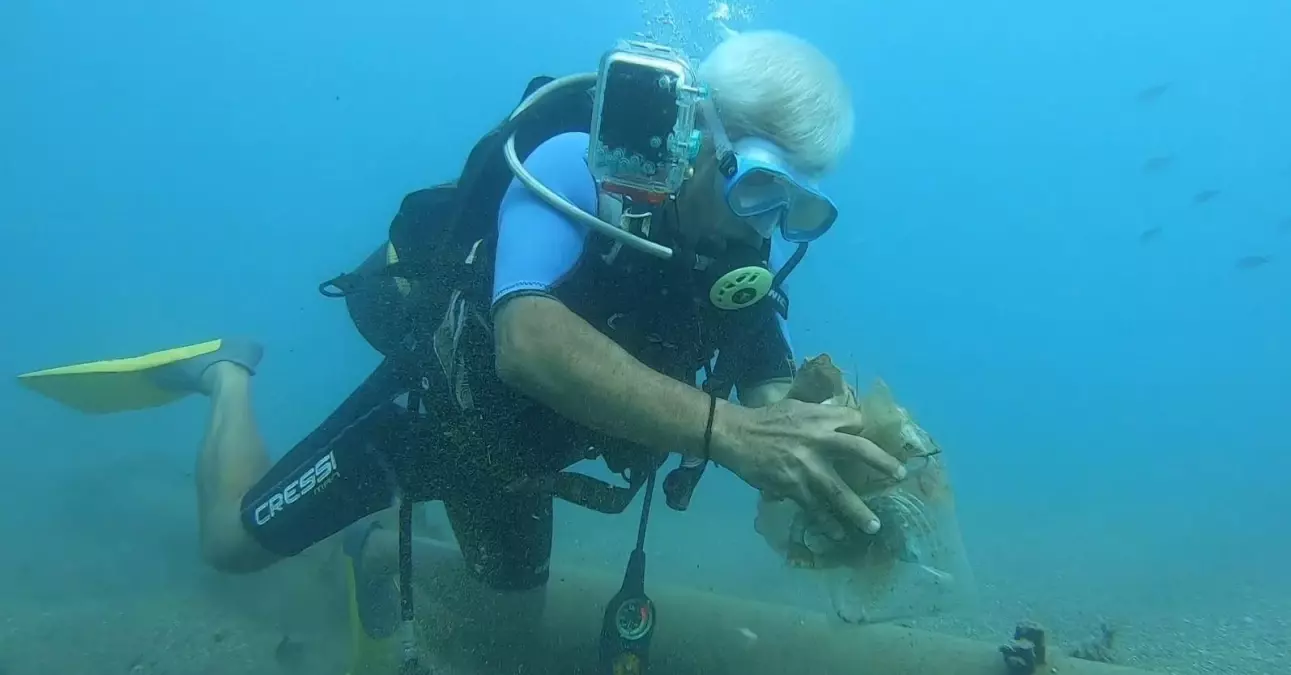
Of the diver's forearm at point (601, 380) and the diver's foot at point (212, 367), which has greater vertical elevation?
the diver's forearm at point (601, 380)

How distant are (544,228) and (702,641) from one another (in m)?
2.03

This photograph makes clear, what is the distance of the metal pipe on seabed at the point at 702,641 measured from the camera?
2.97m

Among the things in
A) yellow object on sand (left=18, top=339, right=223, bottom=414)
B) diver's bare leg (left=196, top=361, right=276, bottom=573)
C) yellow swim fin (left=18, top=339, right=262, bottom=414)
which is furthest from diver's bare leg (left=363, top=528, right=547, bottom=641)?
yellow object on sand (left=18, top=339, right=223, bottom=414)

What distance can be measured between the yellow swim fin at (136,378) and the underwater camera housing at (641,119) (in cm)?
390

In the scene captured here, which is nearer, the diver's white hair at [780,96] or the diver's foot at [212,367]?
the diver's white hair at [780,96]

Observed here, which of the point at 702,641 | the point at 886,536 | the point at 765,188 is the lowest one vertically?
the point at 702,641

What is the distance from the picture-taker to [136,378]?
16.6ft

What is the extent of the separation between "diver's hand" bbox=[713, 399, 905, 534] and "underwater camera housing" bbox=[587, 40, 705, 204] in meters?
0.63

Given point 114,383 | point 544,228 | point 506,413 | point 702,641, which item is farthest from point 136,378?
point 544,228

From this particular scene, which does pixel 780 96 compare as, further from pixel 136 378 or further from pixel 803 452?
pixel 136 378

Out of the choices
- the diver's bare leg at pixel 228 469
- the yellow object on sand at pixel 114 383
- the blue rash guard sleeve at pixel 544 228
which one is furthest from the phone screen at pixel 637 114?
the yellow object on sand at pixel 114 383

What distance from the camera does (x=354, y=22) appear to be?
203 ft

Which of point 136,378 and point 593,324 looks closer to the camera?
point 593,324

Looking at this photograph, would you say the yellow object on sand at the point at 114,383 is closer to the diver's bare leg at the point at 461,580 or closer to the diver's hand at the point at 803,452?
the diver's bare leg at the point at 461,580
